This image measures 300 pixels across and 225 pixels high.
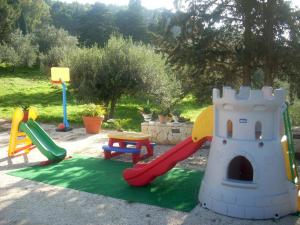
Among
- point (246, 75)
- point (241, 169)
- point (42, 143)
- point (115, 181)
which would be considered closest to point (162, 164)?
point (115, 181)

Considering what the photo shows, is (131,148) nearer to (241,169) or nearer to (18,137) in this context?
(241,169)

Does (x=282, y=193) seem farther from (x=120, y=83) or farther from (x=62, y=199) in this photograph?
(x=120, y=83)

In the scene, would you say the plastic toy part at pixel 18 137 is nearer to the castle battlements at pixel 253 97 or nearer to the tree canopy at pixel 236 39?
the tree canopy at pixel 236 39

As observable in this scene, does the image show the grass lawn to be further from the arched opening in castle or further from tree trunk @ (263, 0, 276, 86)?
the arched opening in castle

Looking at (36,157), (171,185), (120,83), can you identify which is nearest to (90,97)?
(120,83)

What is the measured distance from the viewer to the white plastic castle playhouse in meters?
5.12

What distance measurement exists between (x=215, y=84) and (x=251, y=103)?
4.63m

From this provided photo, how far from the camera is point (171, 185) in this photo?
6594 millimetres

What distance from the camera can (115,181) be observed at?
688 centimetres

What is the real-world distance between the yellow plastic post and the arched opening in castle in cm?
65

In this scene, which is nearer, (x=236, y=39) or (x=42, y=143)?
(x=42, y=143)

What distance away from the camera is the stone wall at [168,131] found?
32.9 feet

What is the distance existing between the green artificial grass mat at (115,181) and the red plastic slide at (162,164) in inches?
6.7

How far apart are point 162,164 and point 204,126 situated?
3.24 feet
